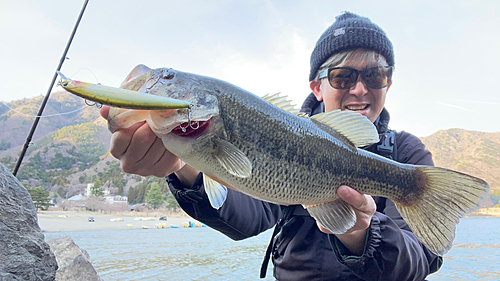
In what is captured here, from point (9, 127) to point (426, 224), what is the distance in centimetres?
18714

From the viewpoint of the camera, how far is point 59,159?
365 ft

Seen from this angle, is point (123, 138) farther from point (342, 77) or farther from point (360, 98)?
point (360, 98)

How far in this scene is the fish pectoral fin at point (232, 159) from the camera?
65.6 inches

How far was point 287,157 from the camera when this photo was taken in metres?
1.85

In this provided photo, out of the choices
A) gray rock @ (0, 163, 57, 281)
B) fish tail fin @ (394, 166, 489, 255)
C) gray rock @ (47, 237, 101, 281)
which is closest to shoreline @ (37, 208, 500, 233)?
fish tail fin @ (394, 166, 489, 255)

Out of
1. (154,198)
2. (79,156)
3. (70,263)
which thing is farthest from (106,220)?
(79,156)

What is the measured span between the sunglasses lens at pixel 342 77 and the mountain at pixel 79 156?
3560 inches

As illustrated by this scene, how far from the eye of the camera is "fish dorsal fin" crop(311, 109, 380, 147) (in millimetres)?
2154

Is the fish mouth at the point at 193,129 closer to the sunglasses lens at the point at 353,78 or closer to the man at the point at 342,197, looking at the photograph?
the man at the point at 342,197

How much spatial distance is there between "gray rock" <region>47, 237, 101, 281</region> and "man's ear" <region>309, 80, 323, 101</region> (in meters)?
6.61

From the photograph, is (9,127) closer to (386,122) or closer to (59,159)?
(59,159)

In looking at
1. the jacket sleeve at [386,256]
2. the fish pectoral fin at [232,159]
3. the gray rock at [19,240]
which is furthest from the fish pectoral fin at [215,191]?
the gray rock at [19,240]

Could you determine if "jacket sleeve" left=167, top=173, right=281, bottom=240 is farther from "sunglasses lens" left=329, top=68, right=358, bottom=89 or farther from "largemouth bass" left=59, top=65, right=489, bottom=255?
"sunglasses lens" left=329, top=68, right=358, bottom=89

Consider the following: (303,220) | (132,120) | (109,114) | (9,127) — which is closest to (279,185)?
(132,120)
